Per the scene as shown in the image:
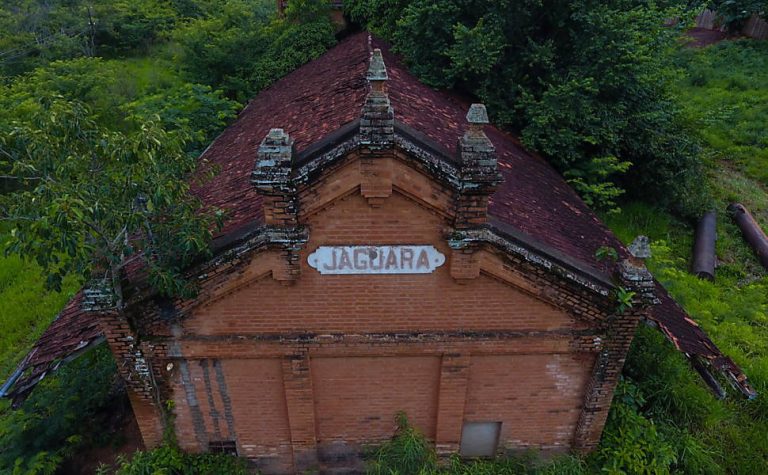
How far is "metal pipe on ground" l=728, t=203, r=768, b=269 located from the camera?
1725 cm

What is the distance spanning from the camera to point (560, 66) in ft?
47.4

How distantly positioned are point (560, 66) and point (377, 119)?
9.58 metres

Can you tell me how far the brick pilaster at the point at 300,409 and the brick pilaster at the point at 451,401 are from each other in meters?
2.27

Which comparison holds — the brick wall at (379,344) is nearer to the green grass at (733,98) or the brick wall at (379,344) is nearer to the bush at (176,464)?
the bush at (176,464)

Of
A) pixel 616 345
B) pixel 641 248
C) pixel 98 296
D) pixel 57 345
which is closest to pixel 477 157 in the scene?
pixel 641 248

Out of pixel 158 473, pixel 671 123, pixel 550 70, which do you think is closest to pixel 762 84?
pixel 671 123

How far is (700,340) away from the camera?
31.9ft

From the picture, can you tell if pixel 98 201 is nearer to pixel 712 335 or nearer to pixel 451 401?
pixel 451 401

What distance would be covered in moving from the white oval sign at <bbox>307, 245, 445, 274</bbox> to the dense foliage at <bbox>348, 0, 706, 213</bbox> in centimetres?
735

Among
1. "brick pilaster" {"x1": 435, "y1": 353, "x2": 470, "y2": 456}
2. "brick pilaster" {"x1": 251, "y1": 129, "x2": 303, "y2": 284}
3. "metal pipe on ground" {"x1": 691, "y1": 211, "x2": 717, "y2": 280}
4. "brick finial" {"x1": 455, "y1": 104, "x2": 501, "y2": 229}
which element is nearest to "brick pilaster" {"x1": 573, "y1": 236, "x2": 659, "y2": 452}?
"brick pilaster" {"x1": 435, "y1": 353, "x2": 470, "y2": 456}

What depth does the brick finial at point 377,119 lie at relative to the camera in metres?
6.80

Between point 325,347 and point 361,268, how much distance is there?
1.61 m

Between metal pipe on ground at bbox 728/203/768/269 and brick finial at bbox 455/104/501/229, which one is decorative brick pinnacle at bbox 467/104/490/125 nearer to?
brick finial at bbox 455/104/501/229

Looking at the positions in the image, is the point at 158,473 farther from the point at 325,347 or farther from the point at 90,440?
the point at 325,347
